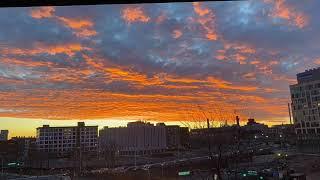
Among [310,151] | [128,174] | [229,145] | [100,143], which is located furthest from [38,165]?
[310,151]

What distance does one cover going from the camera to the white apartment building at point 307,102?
179ft

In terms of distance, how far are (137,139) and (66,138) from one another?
1963cm

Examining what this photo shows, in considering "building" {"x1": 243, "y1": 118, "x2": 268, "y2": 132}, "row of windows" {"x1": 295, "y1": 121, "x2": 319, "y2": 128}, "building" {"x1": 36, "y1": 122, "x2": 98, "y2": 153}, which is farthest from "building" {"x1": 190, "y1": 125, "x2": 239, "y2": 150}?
"building" {"x1": 36, "y1": 122, "x2": 98, "y2": 153}

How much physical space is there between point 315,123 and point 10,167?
5613cm

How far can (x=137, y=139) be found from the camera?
93.9 metres

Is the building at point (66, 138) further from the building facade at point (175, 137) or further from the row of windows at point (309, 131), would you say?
the row of windows at point (309, 131)

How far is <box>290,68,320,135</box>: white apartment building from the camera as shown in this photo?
54597mm

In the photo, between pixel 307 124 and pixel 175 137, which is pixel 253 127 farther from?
pixel 307 124

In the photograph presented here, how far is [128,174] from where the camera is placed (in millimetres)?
46719

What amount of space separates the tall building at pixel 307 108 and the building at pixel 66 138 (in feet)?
177

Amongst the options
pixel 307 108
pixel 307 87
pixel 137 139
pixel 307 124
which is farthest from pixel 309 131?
pixel 137 139

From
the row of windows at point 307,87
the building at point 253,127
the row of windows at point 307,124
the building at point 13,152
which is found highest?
the row of windows at point 307,87

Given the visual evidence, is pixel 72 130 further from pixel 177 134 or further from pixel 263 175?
pixel 263 175

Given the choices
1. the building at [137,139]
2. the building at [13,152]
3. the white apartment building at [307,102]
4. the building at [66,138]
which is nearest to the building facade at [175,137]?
the building at [137,139]
